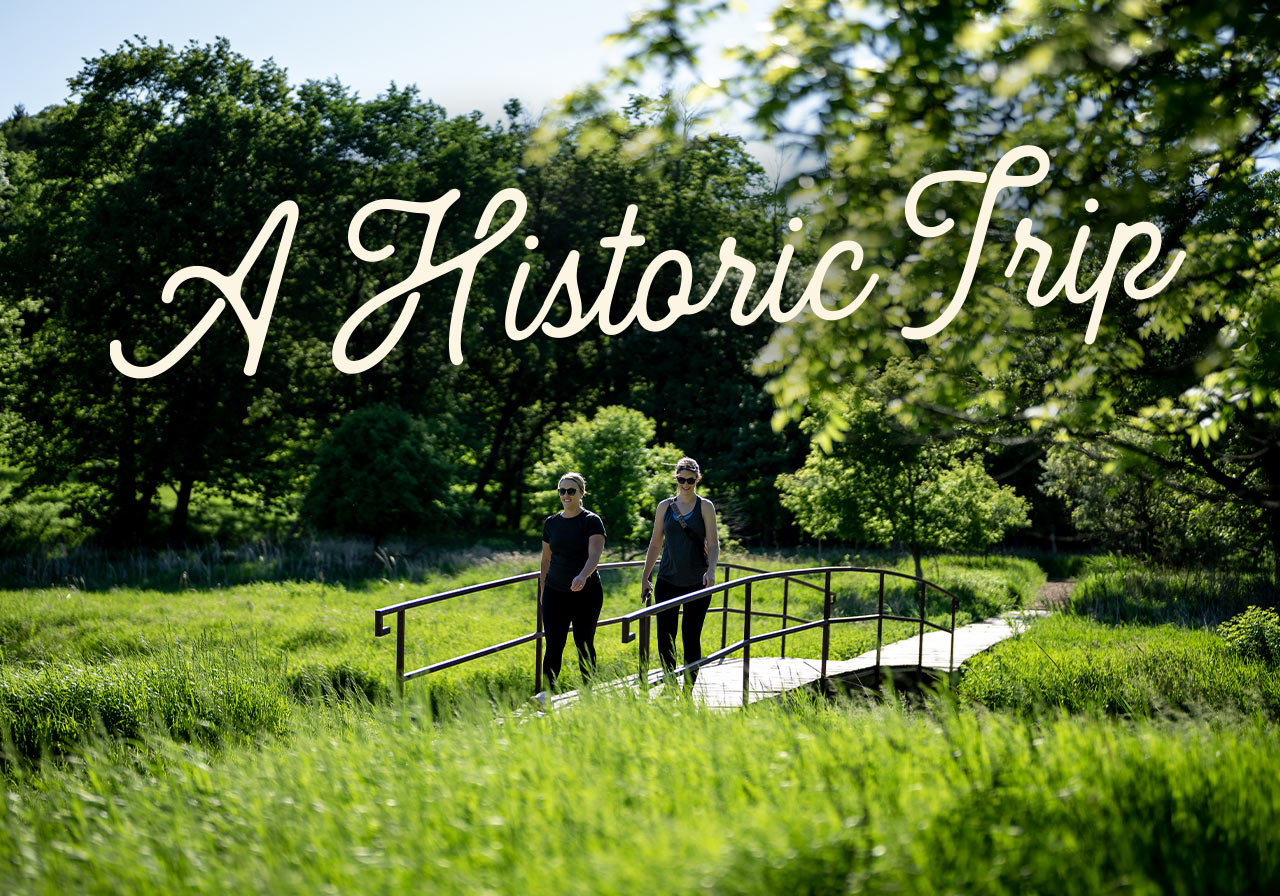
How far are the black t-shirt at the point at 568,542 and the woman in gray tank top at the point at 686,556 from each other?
1.68ft

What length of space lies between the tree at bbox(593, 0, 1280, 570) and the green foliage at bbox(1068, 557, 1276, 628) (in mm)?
9175

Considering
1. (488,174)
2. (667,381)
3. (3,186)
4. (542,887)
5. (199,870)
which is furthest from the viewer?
(667,381)

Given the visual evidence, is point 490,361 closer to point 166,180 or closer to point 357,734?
point 166,180

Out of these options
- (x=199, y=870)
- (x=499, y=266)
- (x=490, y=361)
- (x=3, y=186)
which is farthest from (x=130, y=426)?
(x=199, y=870)

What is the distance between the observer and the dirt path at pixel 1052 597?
56.2ft

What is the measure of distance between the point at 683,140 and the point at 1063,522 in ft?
108

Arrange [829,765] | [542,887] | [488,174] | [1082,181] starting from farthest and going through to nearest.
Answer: [488,174] < [1082,181] < [829,765] < [542,887]

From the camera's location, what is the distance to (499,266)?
30484 mm

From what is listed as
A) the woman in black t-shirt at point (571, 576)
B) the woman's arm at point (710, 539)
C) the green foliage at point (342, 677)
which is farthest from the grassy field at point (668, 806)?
the green foliage at point (342, 677)

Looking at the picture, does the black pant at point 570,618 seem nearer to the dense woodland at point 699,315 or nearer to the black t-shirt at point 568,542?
the black t-shirt at point 568,542

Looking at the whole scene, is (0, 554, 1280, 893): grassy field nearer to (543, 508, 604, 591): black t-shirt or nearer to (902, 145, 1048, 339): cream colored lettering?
(543, 508, 604, 591): black t-shirt

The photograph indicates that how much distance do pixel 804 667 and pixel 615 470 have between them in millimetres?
11233

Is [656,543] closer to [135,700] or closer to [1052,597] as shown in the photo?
[135,700]

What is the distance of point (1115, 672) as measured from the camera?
9.56m
